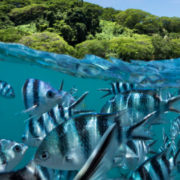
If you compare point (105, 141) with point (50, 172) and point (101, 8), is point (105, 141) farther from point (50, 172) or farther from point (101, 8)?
point (101, 8)

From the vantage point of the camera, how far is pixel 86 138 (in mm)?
2117

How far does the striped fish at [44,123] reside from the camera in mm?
3332

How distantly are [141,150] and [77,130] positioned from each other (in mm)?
1472

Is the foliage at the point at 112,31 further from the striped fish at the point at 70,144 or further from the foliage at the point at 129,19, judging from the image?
the striped fish at the point at 70,144

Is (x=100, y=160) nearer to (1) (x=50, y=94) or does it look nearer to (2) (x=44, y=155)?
(2) (x=44, y=155)

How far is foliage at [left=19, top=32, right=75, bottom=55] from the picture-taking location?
16188 mm

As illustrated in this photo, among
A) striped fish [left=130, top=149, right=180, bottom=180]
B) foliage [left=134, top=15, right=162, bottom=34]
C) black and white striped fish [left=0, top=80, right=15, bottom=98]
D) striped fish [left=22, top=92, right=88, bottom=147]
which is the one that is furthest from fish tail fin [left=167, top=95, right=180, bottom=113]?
foliage [left=134, top=15, right=162, bottom=34]

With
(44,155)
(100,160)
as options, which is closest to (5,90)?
(44,155)

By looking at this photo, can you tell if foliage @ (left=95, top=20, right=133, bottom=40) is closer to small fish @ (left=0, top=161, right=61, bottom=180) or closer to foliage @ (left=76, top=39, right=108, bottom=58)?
foliage @ (left=76, top=39, right=108, bottom=58)

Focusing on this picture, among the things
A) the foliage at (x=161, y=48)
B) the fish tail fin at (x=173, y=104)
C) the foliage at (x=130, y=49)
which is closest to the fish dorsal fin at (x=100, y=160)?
the fish tail fin at (x=173, y=104)

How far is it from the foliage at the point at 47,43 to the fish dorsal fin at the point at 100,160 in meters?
15.5

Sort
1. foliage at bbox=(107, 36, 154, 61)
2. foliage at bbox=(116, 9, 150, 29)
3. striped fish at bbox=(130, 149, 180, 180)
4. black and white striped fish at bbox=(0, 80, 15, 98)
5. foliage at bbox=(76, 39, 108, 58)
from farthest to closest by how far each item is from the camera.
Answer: foliage at bbox=(116, 9, 150, 29)
foliage at bbox=(107, 36, 154, 61)
foliage at bbox=(76, 39, 108, 58)
black and white striped fish at bbox=(0, 80, 15, 98)
striped fish at bbox=(130, 149, 180, 180)

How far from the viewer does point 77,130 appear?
2.13m

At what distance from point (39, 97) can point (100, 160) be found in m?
2.58
